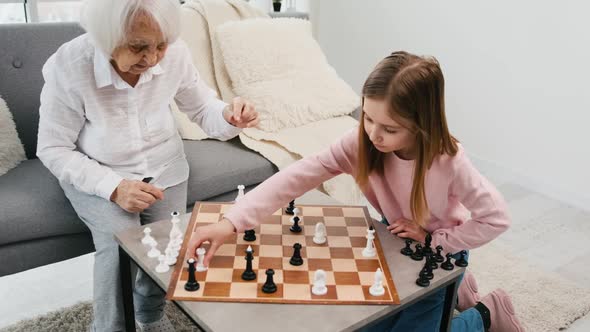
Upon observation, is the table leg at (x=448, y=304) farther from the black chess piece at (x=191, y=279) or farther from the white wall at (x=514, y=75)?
the white wall at (x=514, y=75)

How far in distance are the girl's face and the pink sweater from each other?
13cm

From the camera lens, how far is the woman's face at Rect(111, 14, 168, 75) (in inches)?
56.2

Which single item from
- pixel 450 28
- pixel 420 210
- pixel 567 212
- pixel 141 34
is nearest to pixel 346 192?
pixel 420 210

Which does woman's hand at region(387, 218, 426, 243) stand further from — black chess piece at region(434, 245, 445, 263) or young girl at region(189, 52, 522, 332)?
black chess piece at region(434, 245, 445, 263)

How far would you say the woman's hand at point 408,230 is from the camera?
141cm

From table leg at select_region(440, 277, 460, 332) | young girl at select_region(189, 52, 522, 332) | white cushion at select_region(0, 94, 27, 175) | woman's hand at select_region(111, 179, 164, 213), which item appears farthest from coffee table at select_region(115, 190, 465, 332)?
white cushion at select_region(0, 94, 27, 175)

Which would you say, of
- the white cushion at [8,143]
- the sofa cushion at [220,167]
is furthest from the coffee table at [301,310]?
the white cushion at [8,143]

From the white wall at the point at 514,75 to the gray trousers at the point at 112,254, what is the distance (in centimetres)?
201

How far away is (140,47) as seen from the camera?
147 centimetres

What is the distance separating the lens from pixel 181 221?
1448 mm

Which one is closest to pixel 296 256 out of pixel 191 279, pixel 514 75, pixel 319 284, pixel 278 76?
pixel 319 284

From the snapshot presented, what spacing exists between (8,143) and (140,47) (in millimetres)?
760

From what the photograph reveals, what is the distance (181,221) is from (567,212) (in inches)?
84.5

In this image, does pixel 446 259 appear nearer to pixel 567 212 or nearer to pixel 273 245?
pixel 273 245
